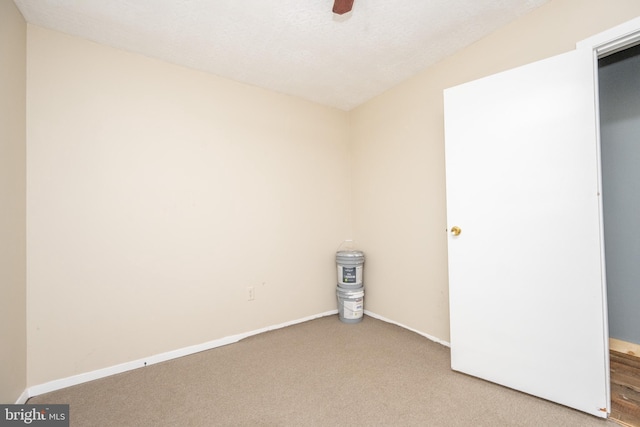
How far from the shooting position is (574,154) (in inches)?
57.9

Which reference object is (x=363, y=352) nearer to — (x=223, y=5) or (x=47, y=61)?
(x=223, y=5)

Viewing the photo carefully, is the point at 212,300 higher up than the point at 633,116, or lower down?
lower down

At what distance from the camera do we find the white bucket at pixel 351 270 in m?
Answer: 2.85

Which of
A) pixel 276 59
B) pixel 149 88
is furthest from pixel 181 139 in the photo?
pixel 276 59

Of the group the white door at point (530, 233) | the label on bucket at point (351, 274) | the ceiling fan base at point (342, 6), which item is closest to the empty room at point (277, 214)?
the white door at point (530, 233)

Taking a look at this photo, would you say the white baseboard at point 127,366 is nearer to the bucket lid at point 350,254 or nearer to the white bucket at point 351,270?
the white bucket at point 351,270

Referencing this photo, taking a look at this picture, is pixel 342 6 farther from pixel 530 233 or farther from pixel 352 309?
pixel 352 309

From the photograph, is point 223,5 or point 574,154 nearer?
point 574,154

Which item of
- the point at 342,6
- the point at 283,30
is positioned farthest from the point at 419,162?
the point at 283,30

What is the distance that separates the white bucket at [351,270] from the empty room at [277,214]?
0.42 metres

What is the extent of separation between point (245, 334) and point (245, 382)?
2.35 feet

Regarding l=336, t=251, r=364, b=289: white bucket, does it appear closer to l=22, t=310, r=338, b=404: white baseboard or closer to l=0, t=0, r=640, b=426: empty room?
l=0, t=0, r=640, b=426: empty room

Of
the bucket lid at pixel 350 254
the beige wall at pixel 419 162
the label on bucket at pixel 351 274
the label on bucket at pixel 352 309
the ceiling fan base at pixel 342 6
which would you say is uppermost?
the ceiling fan base at pixel 342 6

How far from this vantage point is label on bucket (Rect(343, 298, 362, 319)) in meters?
2.78
